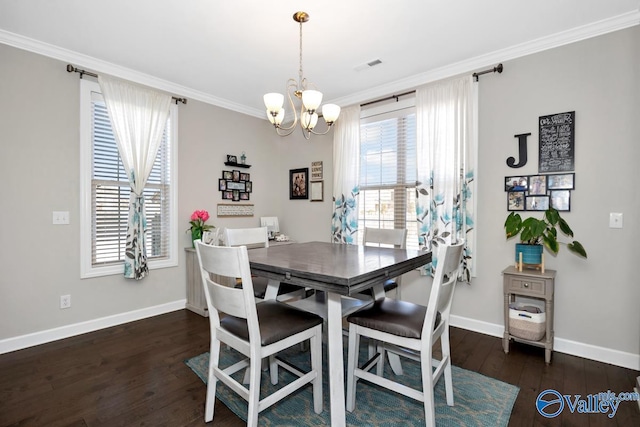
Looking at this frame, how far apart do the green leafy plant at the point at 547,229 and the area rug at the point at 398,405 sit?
112cm

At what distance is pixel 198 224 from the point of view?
373 cm

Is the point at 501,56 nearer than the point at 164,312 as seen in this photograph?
Yes

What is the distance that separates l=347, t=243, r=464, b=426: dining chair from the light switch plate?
162cm

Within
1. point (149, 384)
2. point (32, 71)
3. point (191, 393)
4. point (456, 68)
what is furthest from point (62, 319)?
point (456, 68)

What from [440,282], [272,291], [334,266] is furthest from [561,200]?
[272,291]

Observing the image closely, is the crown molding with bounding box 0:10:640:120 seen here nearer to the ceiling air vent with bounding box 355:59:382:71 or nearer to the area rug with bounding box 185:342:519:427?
the ceiling air vent with bounding box 355:59:382:71

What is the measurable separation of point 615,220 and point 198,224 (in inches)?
155

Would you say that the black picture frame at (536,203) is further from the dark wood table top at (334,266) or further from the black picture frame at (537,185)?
the dark wood table top at (334,266)

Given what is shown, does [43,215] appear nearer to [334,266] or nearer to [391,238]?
[334,266]

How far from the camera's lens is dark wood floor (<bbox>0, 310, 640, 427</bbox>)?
1800 millimetres

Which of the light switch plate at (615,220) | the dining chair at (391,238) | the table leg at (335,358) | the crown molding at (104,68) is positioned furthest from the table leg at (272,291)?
the crown molding at (104,68)

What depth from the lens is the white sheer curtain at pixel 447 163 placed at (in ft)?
9.96

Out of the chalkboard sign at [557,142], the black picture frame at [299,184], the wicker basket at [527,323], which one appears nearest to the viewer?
the wicker basket at [527,323]

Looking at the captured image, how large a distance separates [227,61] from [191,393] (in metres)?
2.84
